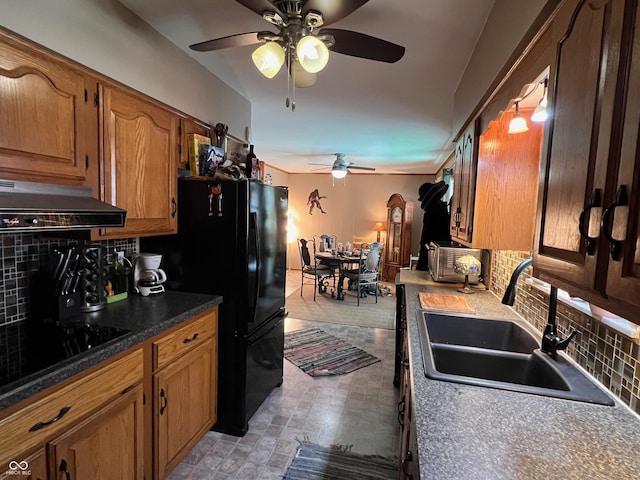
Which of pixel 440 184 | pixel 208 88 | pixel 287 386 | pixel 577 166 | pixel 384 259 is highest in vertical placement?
pixel 208 88

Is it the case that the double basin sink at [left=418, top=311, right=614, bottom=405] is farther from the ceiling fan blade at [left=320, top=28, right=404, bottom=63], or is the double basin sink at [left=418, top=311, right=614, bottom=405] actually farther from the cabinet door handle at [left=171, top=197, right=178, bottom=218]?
the cabinet door handle at [left=171, top=197, right=178, bottom=218]

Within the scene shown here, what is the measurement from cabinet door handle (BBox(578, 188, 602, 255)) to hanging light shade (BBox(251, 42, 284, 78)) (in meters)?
1.27

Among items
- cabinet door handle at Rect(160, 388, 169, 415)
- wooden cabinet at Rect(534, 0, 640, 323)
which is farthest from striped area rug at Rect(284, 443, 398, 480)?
wooden cabinet at Rect(534, 0, 640, 323)

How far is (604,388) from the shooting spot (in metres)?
1.10

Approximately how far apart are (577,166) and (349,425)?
215 centimetres

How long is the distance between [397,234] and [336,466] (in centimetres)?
528

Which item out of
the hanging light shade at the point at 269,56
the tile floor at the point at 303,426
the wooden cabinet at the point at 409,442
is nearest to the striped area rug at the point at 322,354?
the tile floor at the point at 303,426

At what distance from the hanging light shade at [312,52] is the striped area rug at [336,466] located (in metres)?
2.08

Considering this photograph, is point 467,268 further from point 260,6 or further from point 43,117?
point 43,117

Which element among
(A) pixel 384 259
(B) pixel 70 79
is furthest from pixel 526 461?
(A) pixel 384 259

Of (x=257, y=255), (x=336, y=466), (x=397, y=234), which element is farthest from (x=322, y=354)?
(x=397, y=234)

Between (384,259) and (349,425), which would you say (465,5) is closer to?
(349,425)

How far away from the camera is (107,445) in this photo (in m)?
1.36

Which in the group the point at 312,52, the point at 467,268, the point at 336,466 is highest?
the point at 312,52
